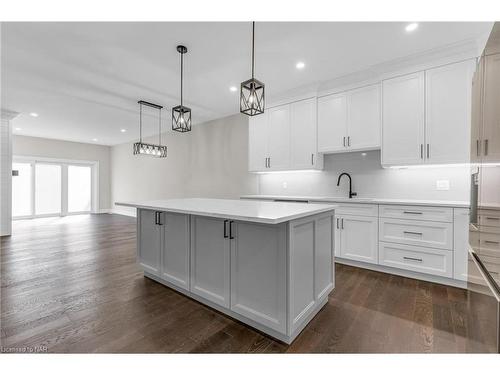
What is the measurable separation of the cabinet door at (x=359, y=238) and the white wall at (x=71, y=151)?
9112mm

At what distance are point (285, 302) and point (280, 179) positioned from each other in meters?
3.15

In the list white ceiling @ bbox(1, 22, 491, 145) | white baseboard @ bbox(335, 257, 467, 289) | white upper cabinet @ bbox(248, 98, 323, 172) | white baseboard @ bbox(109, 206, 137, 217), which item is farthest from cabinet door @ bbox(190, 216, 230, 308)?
white baseboard @ bbox(109, 206, 137, 217)

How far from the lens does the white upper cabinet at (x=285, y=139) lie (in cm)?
386

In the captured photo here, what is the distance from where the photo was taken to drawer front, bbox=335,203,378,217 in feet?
10.0

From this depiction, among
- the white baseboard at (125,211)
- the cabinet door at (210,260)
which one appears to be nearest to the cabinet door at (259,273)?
the cabinet door at (210,260)

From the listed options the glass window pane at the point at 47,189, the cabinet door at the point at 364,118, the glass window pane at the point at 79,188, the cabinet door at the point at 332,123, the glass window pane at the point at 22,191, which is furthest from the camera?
the glass window pane at the point at 79,188

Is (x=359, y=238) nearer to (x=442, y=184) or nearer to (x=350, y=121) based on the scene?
(x=442, y=184)

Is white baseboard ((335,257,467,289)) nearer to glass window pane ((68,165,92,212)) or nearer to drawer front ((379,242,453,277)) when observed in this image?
drawer front ((379,242,453,277))

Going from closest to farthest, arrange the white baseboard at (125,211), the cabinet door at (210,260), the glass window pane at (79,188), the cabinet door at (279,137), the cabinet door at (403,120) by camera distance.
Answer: the cabinet door at (210,260)
the cabinet door at (403,120)
the cabinet door at (279,137)
the white baseboard at (125,211)
the glass window pane at (79,188)

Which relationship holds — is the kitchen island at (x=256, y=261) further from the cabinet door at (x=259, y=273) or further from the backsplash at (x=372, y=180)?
the backsplash at (x=372, y=180)

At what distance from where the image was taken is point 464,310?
2084 mm

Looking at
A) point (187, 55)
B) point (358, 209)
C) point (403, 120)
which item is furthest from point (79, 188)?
point (403, 120)
